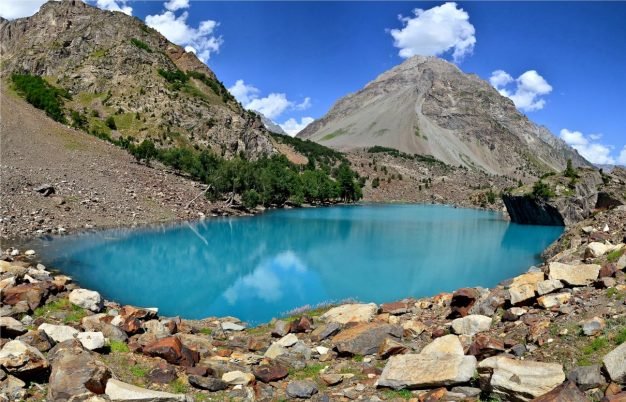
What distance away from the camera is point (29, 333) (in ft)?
45.8

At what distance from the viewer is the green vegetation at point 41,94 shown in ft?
301

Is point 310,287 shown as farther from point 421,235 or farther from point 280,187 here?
point 280,187

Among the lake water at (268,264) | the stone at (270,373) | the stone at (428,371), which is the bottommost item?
the lake water at (268,264)

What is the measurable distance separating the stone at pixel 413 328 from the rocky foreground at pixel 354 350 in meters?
0.07

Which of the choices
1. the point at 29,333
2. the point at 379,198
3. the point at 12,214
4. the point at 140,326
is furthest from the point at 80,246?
the point at 379,198

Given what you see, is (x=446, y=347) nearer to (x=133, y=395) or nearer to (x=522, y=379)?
(x=522, y=379)

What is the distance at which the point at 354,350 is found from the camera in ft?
50.0

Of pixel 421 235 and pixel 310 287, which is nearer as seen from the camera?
pixel 310 287

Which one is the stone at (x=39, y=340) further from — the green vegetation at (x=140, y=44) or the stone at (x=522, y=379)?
the green vegetation at (x=140, y=44)

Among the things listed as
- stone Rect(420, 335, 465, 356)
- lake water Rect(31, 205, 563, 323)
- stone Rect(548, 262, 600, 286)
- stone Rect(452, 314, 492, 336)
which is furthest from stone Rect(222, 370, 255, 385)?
lake water Rect(31, 205, 563, 323)

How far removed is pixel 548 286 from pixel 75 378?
13946mm

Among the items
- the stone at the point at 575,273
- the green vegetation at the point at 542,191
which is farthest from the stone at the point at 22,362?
the green vegetation at the point at 542,191

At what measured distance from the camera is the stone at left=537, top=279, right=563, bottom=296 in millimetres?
15672

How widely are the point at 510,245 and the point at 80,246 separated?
48.2 m
